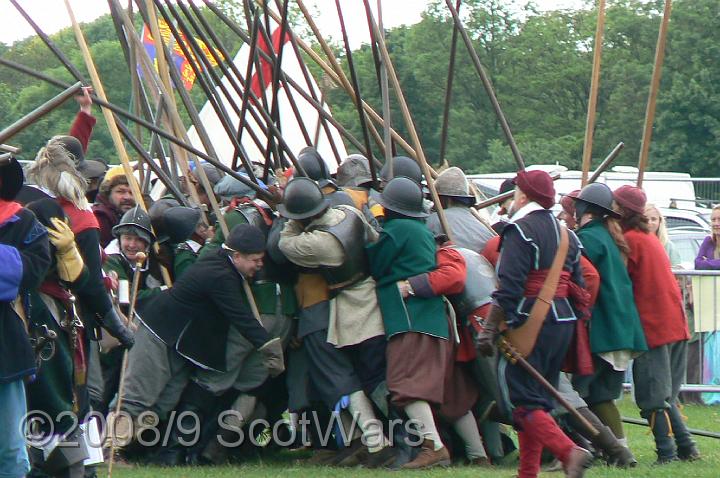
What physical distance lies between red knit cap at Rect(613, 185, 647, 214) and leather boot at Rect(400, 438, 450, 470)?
1845 millimetres

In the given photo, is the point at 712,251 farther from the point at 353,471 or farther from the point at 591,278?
the point at 353,471

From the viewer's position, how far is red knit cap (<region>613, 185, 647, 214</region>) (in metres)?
8.47

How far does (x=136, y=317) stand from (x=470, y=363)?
1959 millimetres

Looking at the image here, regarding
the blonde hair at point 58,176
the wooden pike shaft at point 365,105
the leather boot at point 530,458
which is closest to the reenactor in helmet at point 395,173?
the wooden pike shaft at point 365,105

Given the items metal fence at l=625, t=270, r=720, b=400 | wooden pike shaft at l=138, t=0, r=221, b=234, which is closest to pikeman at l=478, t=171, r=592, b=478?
wooden pike shaft at l=138, t=0, r=221, b=234

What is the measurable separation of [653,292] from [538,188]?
1531 millimetres

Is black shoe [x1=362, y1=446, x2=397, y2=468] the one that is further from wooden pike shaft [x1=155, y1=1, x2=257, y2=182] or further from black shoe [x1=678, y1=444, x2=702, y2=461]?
wooden pike shaft [x1=155, y1=1, x2=257, y2=182]

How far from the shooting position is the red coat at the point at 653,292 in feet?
27.8

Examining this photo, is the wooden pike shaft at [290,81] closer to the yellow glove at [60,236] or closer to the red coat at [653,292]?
the red coat at [653,292]

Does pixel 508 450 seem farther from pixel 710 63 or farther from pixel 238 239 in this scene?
pixel 710 63

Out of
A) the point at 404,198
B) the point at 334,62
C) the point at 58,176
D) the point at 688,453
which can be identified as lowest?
the point at 688,453

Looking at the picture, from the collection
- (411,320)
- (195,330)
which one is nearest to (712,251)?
(411,320)

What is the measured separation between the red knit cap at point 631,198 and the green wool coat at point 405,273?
124 centimetres

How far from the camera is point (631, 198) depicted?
A: 8.47m
